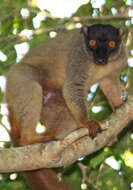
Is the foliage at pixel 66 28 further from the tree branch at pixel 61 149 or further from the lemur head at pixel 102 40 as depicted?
the tree branch at pixel 61 149

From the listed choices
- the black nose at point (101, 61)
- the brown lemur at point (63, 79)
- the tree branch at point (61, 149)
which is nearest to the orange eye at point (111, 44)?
the brown lemur at point (63, 79)

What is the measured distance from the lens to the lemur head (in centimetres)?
650

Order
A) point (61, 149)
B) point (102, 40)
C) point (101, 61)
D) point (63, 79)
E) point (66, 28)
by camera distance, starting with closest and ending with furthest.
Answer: point (61, 149)
point (101, 61)
point (102, 40)
point (63, 79)
point (66, 28)

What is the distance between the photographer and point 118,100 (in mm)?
6977

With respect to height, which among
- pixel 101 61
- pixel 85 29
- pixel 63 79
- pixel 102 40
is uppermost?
pixel 85 29

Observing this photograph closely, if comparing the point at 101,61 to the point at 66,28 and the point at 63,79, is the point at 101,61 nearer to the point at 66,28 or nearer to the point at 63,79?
the point at 63,79

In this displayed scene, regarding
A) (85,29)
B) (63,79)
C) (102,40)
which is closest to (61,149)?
(63,79)

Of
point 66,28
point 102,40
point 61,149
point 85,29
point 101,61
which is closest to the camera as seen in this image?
point 61,149

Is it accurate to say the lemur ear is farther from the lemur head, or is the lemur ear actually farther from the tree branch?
the tree branch

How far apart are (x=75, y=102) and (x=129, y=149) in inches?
59.7

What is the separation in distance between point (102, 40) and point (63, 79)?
48.1 inches

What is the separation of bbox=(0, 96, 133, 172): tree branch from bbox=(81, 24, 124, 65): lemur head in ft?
4.12

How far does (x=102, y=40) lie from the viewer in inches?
260

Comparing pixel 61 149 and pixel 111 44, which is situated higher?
pixel 111 44
